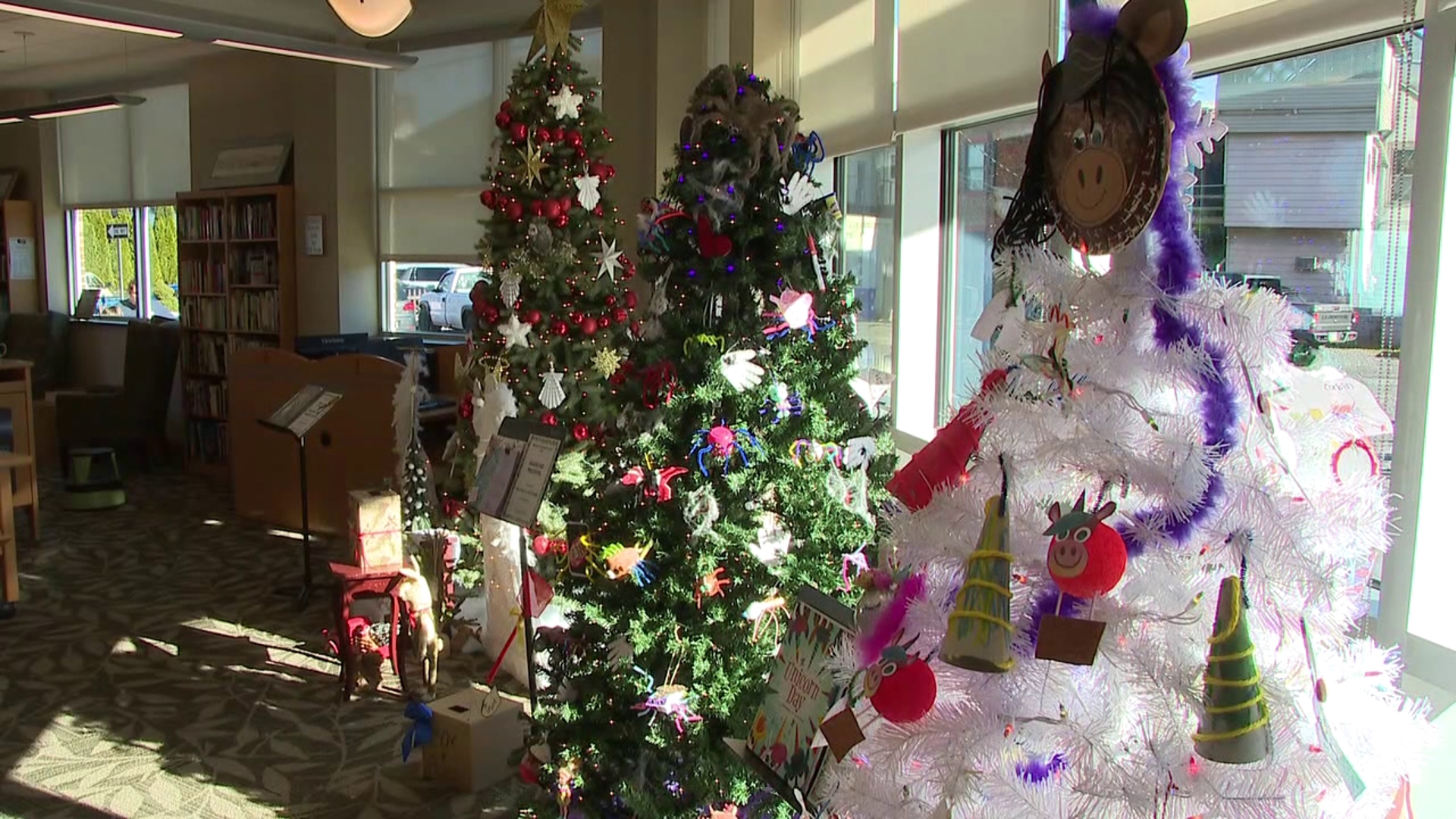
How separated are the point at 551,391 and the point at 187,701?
1.85m

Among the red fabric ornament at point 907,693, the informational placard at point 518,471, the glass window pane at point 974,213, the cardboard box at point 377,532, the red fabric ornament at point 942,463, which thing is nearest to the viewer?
the red fabric ornament at point 907,693

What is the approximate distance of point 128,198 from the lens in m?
9.82

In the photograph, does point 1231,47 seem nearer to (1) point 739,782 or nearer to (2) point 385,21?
(1) point 739,782

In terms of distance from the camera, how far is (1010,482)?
4.70 ft

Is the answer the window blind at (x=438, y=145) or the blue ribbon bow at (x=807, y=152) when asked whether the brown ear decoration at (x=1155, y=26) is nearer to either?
the blue ribbon bow at (x=807, y=152)

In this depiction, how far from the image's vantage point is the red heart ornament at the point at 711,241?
2471 millimetres

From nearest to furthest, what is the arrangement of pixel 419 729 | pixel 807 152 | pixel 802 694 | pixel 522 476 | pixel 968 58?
pixel 802 694
pixel 807 152
pixel 522 476
pixel 968 58
pixel 419 729

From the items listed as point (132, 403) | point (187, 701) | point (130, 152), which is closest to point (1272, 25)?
point (187, 701)

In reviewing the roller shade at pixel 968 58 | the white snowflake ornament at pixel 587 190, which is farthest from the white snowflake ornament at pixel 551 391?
the roller shade at pixel 968 58

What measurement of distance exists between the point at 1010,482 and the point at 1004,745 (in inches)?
13.4

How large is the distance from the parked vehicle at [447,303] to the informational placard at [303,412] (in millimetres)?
2609

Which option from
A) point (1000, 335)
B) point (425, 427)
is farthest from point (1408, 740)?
point (425, 427)

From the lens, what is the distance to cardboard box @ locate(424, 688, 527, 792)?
137 inches

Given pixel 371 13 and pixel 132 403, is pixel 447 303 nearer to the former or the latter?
pixel 132 403
